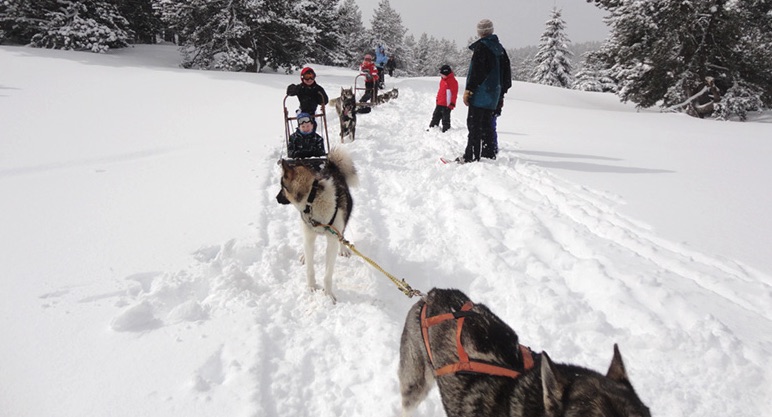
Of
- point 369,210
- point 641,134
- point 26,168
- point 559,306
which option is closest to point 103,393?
point 559,306

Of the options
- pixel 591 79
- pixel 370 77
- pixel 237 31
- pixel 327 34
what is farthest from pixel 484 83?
pixel 591 79

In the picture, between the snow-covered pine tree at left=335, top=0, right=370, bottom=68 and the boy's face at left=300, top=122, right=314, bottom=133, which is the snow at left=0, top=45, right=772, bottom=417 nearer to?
the boy's face at left=300, top=122, right=314, bottom=133

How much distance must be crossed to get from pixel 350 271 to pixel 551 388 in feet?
9.28

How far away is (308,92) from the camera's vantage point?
7.46 m

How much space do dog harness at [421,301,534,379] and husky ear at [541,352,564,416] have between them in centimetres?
29

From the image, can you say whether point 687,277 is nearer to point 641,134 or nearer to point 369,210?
point 369,210

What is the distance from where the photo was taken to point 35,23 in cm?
1872

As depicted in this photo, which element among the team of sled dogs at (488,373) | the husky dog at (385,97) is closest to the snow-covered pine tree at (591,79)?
the husky dog at (385,97)

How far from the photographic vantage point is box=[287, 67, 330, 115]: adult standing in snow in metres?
7.19

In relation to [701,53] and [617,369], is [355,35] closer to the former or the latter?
[701,53]

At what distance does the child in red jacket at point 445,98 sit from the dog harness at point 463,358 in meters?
8.43

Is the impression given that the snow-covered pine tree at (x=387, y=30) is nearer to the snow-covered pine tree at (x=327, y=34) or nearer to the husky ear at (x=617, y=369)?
the snow-covered pine tree at (x=327, y=34)

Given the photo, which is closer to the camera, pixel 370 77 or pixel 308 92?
pixel 308 92

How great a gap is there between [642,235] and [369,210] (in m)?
3.18
